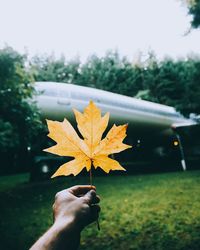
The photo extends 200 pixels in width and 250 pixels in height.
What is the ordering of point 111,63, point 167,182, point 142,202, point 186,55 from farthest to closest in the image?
point 111,63 → point 186,55 → point 167,182 → point 142,202

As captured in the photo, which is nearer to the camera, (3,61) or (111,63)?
(3,61)

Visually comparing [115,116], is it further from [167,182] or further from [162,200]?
[162,200]

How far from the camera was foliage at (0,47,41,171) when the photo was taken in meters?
8.34

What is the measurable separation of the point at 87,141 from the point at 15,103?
814cm

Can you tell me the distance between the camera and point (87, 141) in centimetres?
107

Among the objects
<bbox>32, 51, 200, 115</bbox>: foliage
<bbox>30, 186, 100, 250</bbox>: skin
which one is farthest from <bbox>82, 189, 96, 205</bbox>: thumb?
<bbox>32, 51, 200, 115</bbox>: foliage

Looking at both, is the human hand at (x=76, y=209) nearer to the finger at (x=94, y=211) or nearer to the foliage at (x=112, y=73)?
the finger at (x=94, y=211)

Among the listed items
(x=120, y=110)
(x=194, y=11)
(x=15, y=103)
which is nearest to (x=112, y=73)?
(x=120, y=110)

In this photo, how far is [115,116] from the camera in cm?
1593

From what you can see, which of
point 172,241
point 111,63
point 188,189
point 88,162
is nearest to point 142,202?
point 188,189

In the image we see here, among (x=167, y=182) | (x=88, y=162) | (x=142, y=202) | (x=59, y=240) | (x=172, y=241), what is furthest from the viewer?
(x=167, y=182)

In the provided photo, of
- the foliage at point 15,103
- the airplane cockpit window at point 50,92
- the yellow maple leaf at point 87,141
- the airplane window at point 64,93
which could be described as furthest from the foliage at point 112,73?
the yellow maple leaf at point 87,141

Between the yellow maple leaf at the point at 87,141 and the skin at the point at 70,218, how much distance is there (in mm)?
91

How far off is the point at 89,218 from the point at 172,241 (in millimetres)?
4651
